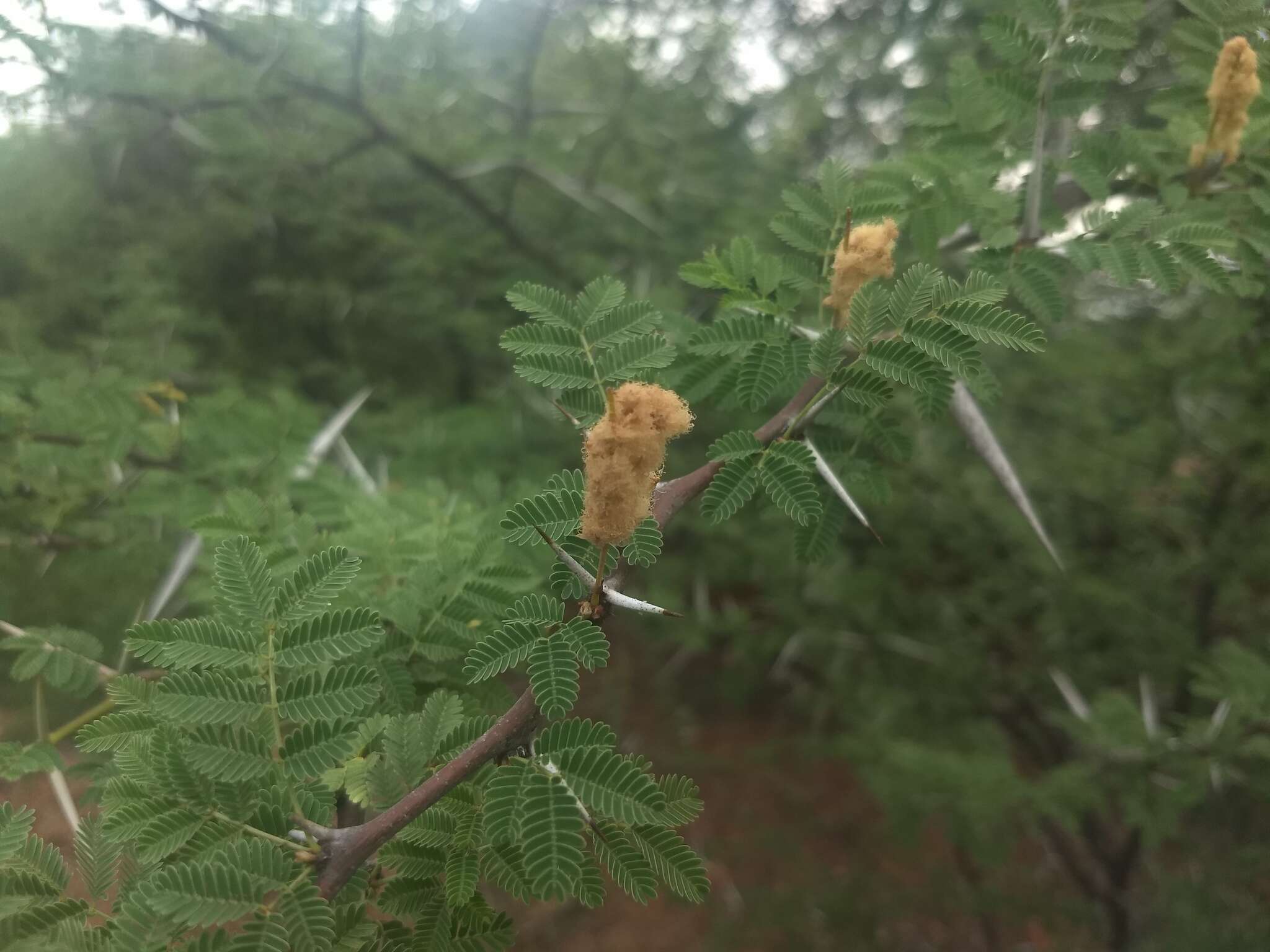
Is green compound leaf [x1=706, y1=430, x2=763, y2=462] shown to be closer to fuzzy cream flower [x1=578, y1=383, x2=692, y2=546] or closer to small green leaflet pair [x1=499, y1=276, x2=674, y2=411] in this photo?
small green leaflet pair [x1=499, y1=276, x2=674, y2=411]

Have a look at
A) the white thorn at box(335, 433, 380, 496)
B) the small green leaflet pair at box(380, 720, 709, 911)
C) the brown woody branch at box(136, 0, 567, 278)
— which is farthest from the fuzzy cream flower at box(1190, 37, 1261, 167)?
the brown woody branch at box(136, 0, 567, 278)

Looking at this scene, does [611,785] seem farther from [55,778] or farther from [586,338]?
[55,778]

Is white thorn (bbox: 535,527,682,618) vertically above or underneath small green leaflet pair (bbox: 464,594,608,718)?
above

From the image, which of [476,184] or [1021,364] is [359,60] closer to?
[476,184]

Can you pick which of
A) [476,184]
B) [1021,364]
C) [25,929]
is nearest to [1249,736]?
[1021,364]

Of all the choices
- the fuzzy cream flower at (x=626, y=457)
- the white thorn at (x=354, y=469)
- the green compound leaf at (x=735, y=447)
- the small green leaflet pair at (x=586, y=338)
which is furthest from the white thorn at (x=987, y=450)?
the white thorn at (x=354, y=469)
